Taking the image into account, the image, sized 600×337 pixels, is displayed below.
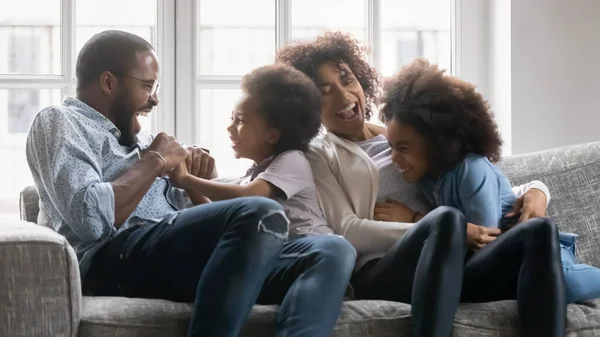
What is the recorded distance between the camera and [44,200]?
76.0 inches

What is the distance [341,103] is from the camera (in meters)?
2.21

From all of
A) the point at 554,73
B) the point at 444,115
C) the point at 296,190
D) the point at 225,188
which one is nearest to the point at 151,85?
the point at 225,188

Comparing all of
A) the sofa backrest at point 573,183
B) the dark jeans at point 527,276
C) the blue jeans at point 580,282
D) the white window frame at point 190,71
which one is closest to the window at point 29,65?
the white window frame at point 190,71

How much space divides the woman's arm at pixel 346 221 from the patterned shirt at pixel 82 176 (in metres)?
0.36

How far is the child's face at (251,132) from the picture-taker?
212 centimetres

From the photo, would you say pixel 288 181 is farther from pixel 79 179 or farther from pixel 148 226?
pixel 79 179

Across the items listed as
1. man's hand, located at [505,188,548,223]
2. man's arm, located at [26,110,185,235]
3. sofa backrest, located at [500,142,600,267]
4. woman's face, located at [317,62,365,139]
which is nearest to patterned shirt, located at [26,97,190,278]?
man's arm, located at [26,110,185,235]

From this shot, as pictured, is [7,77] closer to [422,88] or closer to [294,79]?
[294,79]

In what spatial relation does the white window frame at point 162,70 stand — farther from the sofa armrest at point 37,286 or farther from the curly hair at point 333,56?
the sofa armrest at point 37,286

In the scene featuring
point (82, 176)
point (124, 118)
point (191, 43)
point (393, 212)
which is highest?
point (191, 43)

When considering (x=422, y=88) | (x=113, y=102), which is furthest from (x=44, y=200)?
(x=422, y=88)

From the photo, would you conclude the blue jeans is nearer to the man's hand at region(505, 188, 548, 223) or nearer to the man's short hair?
the man's hand at region(505, 188, 548, 223)

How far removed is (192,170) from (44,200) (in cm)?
37

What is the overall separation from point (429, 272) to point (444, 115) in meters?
0.47
